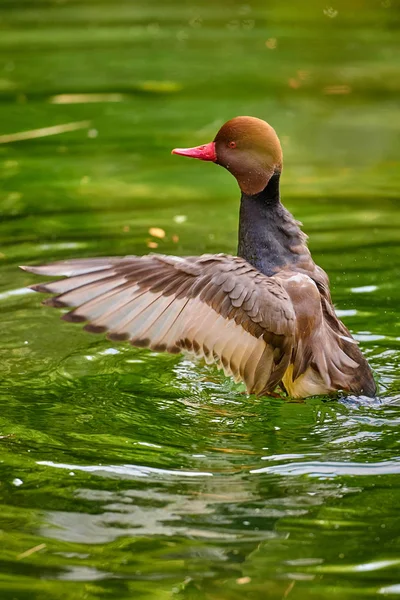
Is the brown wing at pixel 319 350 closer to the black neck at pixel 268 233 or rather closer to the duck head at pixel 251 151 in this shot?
the black neck at pixel 268 233

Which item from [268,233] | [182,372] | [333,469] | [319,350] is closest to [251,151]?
[268,233]

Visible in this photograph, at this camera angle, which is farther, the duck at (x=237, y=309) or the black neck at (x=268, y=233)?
the black neck at (x=268, y=233)

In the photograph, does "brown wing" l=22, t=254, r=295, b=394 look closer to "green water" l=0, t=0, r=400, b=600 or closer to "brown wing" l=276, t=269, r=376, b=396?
"brown wing" l=276, t=269, r=376, b=396

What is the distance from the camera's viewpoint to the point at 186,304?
507 centimetres

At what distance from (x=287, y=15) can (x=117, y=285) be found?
44.0 feet

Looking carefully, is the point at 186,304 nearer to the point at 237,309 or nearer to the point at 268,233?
the point at 237,309

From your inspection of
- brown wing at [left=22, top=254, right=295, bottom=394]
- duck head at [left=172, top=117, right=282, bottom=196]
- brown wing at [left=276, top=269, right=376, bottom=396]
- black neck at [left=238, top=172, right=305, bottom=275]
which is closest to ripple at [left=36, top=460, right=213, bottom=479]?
brown wing at [left=22, top=254, right=295, bottom=394]

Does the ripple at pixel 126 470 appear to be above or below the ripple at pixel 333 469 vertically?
below

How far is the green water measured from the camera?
406cm

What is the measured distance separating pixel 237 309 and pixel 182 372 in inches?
46.7

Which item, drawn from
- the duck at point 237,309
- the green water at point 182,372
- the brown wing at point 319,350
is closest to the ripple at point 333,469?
the green water at point 182,372

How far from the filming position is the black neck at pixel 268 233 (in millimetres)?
5762

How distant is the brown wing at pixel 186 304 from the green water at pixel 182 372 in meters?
0.46

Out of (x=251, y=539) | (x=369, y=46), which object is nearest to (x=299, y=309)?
(x=251, y=539)
